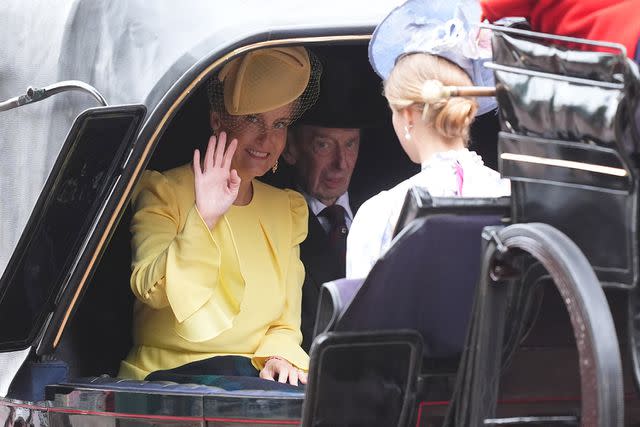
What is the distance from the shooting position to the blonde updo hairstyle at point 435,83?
2.80 meters

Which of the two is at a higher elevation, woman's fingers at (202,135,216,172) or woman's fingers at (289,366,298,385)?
woman's fingers at (202,135,216,172)

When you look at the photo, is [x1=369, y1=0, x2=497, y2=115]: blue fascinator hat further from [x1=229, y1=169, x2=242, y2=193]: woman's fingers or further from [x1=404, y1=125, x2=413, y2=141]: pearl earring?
[x1=229, y1=169, x2=242, y2=193]: woman's fingers

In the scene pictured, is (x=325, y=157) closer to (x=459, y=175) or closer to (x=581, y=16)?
(x=459, y=175)

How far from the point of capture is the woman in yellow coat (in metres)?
3.65

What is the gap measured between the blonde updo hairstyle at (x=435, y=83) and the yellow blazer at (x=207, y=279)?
3.12 ft

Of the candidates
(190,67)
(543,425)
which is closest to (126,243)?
(190,67)

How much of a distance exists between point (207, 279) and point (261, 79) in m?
0.63

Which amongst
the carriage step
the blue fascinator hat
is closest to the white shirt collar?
the blue fascinator hat

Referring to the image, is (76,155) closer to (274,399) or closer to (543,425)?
(274,399)

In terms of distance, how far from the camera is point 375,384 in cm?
273

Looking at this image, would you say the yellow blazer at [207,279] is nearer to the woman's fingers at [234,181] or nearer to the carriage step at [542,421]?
the woman's fingers at [234,181]

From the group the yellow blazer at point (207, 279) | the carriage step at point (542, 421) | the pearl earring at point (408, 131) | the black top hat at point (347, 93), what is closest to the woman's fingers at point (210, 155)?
the yellow blazer at point (207, 279)

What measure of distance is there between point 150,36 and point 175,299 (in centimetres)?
70

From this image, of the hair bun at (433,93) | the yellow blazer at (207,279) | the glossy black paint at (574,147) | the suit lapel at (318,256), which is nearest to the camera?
the glossy black paint at (574,147)
